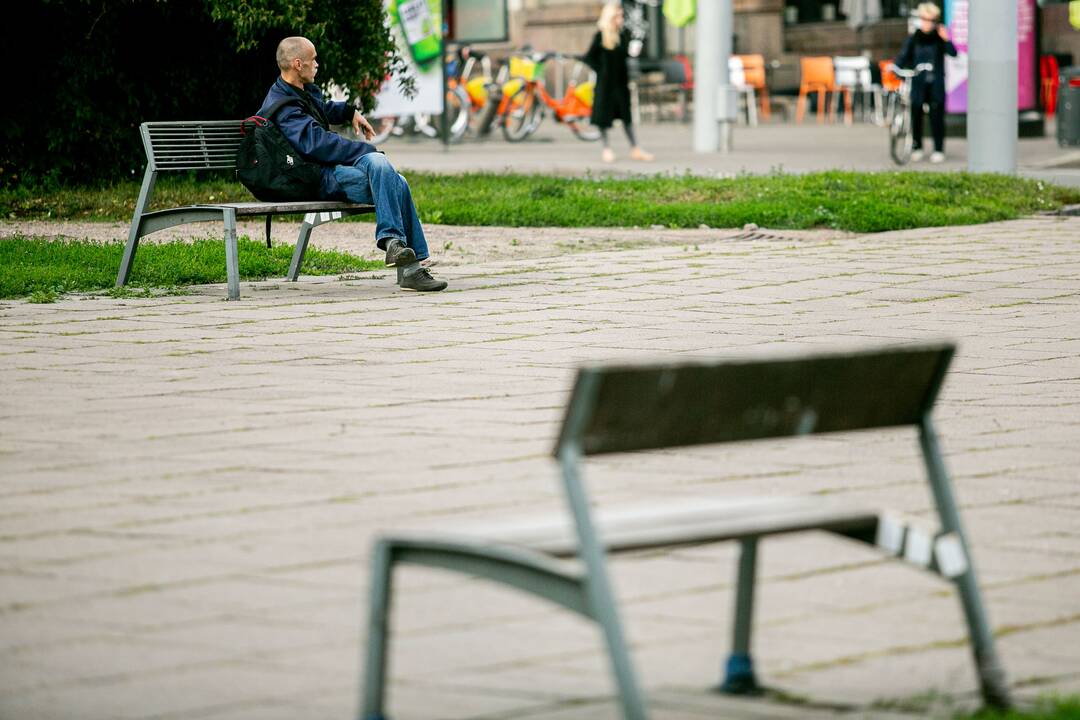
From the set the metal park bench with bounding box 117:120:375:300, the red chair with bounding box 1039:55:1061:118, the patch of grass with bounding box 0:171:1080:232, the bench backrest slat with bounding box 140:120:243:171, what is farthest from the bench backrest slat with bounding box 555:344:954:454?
the red chair with bounding box 1039:55:1061:118

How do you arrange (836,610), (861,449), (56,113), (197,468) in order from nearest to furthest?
(836,610) < (197,468) < (861,449) < (56,113)

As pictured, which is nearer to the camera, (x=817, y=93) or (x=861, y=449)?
(x=861, y=449)

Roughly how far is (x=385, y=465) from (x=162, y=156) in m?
5.23

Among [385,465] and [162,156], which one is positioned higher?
[162,156]

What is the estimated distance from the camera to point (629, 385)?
2.95 metres

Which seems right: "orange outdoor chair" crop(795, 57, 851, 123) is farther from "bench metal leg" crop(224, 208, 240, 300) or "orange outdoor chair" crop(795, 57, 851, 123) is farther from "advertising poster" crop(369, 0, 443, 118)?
"bench metal leg" crop(224, 208, 240, 300)

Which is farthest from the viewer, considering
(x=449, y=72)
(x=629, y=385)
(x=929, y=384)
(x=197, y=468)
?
(x=449, y=72)

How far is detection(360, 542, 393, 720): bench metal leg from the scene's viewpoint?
127 inches

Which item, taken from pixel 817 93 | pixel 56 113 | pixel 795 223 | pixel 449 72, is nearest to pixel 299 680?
pixel 795 223

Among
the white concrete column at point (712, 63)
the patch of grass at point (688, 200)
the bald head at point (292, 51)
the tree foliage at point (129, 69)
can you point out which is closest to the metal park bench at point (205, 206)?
the bald head at point (292, 51)

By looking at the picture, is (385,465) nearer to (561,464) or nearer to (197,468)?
(197,468)

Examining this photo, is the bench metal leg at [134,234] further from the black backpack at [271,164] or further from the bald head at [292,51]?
the bald head at [292,51]

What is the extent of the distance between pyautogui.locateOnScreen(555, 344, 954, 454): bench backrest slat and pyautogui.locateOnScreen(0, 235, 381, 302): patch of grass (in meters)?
6.86

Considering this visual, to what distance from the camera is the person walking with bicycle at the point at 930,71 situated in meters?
20.1
